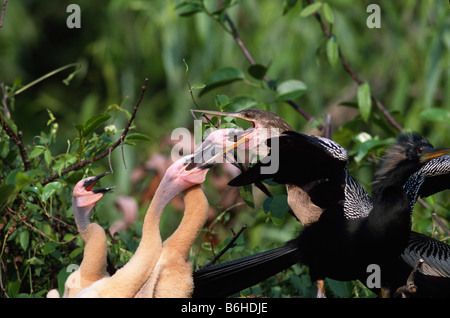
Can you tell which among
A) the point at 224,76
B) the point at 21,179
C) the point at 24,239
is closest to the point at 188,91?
the point at 224,76

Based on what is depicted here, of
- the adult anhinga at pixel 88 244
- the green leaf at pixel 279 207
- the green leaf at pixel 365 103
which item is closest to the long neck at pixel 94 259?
the adult anhinga at pixel 88 244

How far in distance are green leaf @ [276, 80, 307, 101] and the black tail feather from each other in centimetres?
62

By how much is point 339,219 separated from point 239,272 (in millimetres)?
228

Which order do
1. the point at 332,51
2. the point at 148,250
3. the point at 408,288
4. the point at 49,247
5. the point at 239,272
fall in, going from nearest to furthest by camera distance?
the point at 148,250
the point at 408,288
the point at 239,272
the point at 49,247
the point at 332,51

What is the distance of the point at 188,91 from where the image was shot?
2.29 metres

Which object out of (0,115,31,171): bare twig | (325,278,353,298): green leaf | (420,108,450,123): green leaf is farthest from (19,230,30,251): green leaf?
(420,108,450,123): green leaf

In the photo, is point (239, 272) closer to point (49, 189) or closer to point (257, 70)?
point (49, 189)

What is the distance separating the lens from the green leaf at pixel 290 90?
201cm

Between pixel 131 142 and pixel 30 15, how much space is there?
481 cm

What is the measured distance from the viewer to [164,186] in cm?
121

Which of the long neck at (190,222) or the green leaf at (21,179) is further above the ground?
the green leaf at (21,179)

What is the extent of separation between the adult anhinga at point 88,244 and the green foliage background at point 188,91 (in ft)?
0.32

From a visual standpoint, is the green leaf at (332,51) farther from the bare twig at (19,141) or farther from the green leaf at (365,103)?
the bare twig at (19,141)

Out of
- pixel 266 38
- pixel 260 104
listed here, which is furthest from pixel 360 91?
pixel 266 38
